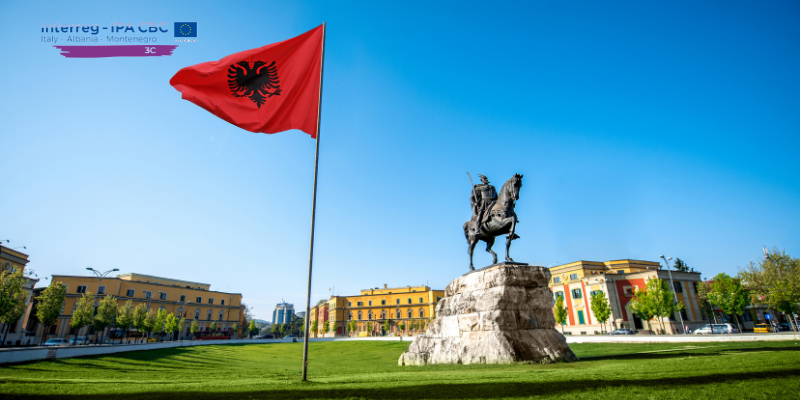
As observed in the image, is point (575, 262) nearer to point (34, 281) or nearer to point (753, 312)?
point (753, 312)

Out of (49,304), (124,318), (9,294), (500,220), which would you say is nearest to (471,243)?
(500,220)

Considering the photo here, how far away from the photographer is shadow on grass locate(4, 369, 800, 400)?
5.57 metres

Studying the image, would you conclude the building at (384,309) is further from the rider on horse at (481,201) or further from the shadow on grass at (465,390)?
the shadow on grass at (465,390)

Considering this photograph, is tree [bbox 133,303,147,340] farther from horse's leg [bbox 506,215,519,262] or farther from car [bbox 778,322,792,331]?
car [bbox 778,322,792,331]

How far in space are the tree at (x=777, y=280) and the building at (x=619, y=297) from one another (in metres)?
7.82

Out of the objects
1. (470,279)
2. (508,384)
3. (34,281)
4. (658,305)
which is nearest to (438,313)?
(470,279)

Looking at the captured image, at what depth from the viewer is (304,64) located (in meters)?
10.9

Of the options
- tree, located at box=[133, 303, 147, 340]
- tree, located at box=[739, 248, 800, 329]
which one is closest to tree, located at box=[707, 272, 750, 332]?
tree, located at box=[739, 248, 800, 329]

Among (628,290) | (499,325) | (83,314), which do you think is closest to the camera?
(499,325)

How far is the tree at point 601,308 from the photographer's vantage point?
51.3m

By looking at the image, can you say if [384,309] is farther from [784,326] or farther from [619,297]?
[784,326]

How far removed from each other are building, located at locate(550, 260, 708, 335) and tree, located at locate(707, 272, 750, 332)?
4834 millimetres

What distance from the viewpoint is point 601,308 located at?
51344 mm

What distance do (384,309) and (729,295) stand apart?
76.5 m
